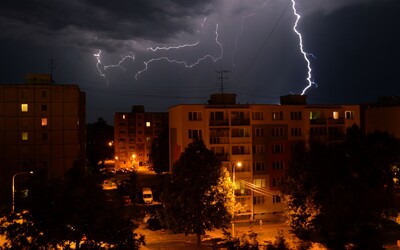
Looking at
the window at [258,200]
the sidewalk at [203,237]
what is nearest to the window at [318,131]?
the window at [258,200]

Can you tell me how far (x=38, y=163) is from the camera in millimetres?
43250

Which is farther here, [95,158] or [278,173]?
[95,158]

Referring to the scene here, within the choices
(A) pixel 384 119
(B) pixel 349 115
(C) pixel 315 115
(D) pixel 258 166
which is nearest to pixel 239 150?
(D) pixel 258 166

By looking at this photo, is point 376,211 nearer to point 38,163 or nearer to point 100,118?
point 38,163

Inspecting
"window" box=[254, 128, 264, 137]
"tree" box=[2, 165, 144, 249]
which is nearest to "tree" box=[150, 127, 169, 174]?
"window" box=[254, 128, 264, 137]

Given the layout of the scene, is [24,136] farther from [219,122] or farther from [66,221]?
[66,221]

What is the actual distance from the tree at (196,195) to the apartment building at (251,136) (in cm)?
1037

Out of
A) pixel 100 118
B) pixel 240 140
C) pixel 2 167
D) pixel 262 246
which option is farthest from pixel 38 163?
pixel 100 118

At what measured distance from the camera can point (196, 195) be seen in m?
24.5

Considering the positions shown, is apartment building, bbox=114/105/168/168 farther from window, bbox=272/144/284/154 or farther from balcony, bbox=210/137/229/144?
window, bbox=272/144/284/154

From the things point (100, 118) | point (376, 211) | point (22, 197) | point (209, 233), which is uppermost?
point (100, 118)

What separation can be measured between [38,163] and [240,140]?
21.8 meters

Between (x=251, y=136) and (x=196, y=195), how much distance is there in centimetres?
A: 1453

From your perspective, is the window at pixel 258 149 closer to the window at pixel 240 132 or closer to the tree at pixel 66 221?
the window at pixel 240 132
